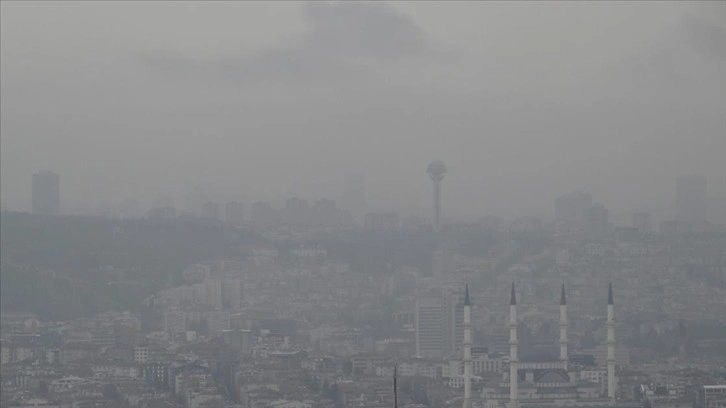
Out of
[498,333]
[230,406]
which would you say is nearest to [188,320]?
[498,333]

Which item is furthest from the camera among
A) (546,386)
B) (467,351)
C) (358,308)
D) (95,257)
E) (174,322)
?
(95,257)

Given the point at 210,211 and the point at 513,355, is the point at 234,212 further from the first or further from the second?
the point at 513,355

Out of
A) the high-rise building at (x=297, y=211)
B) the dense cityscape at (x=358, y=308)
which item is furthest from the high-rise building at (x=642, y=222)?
the high-rise building at (x=297, y=211)

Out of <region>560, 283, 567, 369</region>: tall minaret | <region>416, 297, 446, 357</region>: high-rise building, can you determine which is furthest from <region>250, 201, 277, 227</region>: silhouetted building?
<region>560, 283, 567, 369</region>: tall minaret

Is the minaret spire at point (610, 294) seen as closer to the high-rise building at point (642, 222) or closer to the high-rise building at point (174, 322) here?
the high-rise building at point (642, 222)

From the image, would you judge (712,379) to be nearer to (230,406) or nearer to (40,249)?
(230,406)

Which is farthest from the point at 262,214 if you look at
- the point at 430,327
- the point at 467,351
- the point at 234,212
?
the point at 467,351

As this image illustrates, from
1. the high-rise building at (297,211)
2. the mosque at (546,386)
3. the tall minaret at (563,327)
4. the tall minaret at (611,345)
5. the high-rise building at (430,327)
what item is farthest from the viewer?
the high-rise building at (297,211)
